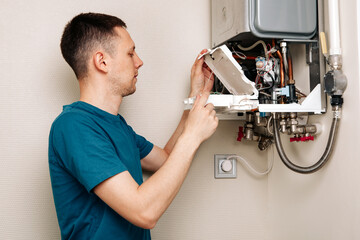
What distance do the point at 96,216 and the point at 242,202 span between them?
738 millimetres

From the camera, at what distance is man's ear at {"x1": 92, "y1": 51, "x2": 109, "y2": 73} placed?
1152 millimetres

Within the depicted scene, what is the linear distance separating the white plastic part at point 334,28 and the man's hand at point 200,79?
492 mm

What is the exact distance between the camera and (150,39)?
4.89ft

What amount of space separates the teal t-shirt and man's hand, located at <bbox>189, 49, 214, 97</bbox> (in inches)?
15.2

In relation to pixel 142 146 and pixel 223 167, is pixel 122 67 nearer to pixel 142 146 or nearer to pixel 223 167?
pixel 142 146

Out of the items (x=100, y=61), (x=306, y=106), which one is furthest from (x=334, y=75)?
(x=100, y=61)

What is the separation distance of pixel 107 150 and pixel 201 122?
0.31 meters

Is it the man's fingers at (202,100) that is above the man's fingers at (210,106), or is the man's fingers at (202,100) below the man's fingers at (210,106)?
above

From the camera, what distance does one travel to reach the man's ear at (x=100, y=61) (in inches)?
45.4

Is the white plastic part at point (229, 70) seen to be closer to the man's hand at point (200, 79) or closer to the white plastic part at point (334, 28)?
the man's hand at point (200, 79)

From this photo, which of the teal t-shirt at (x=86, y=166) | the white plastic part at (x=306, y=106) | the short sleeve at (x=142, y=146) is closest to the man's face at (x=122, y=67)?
the teal t-shirt at (x=86, y=166)

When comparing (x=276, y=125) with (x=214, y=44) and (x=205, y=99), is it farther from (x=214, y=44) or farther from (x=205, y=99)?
(x=214, y=44)

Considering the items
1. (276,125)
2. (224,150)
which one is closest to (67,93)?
(224,150)

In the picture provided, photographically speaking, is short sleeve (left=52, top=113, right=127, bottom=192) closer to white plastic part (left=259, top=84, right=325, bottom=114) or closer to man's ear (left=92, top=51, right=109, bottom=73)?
man's ear (left=92, top=51, right=109, bottom=73)
